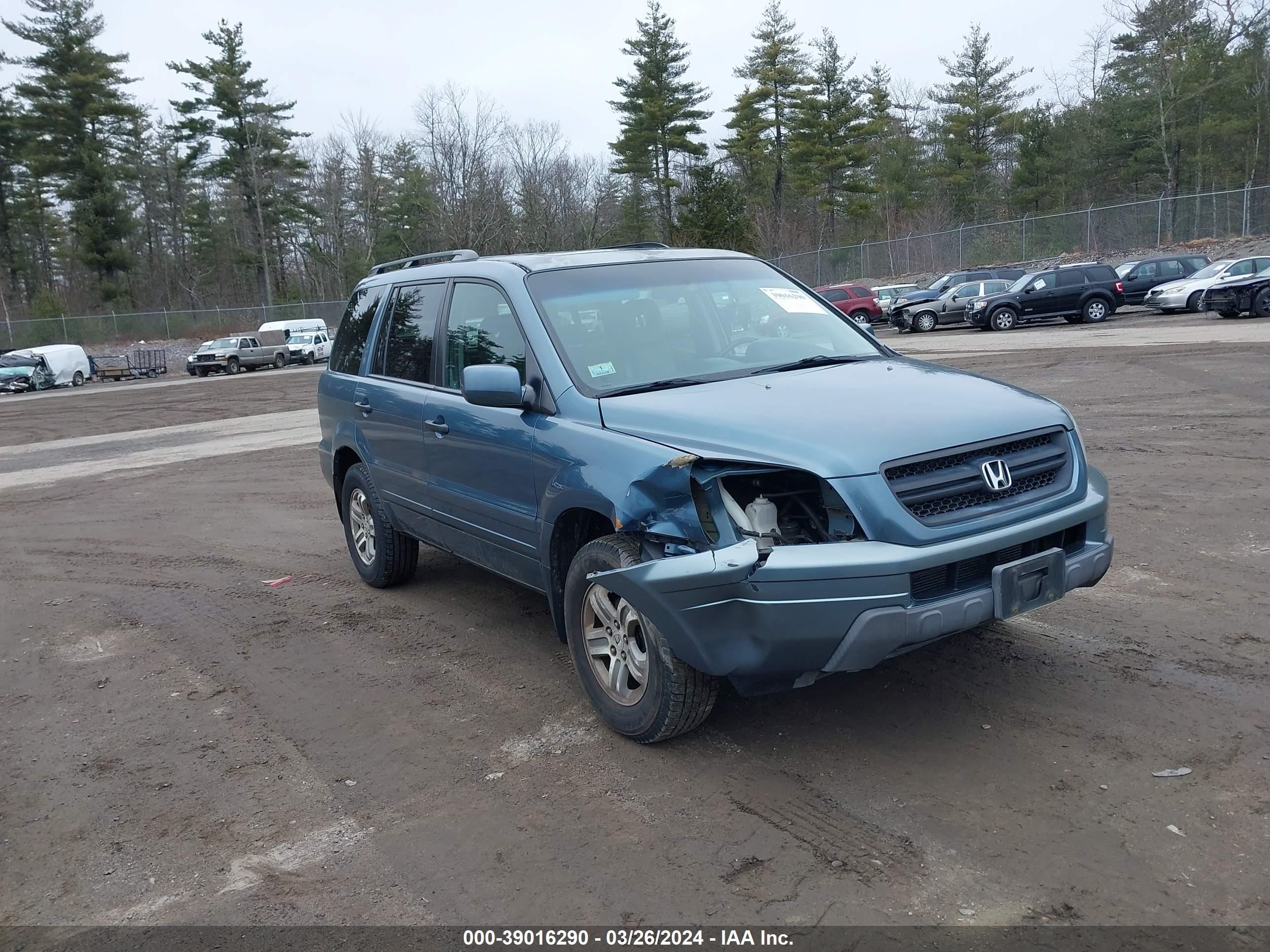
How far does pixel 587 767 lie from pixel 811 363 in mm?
2115

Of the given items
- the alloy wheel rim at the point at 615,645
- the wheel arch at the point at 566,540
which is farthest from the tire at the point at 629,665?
the wheel arch at the point at 566,540

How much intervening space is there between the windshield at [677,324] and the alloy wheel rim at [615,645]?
3.02ft

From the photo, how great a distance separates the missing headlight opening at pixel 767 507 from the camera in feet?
12.2

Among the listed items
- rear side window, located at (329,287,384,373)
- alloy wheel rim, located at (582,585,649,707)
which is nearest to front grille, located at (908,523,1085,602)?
alloy wheel rim, located at (582,585,649,707)

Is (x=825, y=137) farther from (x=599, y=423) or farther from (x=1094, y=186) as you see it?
(x=599, y=423)

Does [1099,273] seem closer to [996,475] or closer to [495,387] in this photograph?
[996,475]

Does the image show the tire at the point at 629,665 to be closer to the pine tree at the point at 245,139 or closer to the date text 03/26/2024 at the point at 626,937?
the date text 03/26/2024 at the point at 626,937

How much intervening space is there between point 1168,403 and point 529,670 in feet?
32.9

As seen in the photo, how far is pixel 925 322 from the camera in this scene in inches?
1358

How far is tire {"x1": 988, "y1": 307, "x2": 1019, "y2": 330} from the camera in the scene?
3044 centimetres

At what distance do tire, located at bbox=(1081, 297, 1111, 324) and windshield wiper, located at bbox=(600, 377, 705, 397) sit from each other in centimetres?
2809

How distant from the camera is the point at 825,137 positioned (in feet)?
201

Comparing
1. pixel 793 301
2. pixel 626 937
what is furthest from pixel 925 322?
pixel 626 937

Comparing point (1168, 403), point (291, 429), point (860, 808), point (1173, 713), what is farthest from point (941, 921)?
point (291, 429)
